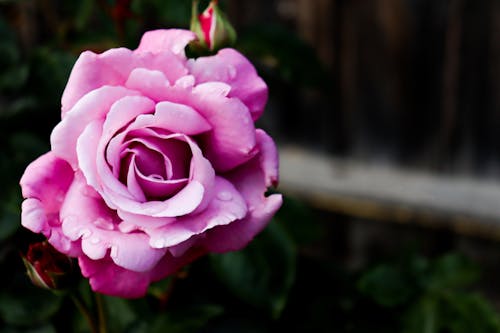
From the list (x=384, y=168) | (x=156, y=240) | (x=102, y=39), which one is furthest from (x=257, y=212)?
(x=384, y=168)

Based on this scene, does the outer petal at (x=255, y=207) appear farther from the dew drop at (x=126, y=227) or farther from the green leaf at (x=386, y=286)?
the green leaf at (x=386, y=286)

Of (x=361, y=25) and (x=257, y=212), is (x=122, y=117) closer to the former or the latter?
(x=257, y=212)

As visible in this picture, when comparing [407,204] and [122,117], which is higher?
[122,117]

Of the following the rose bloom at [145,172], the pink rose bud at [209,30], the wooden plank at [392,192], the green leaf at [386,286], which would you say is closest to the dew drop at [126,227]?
the rose bloom at [145,172]

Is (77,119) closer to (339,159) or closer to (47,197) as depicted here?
(47,197)

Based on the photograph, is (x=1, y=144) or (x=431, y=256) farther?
(x=431, y=256)

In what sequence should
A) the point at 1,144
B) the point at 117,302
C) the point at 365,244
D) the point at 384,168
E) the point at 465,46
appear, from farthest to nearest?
the point at 365,244 < the point at 384,168 < the point at 465,46 < the point at 1,144 < the point at 117,302
